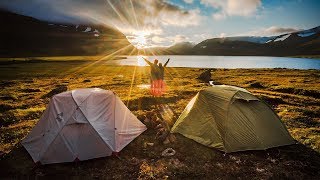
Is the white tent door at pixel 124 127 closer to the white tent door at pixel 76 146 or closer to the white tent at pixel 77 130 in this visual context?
the white tent at pixel 77 130

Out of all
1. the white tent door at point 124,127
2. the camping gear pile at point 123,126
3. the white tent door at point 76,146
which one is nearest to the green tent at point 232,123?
the camping gear pile at point 123,126

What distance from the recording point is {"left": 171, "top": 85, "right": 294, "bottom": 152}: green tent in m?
10.7

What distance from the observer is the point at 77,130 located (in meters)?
9.88

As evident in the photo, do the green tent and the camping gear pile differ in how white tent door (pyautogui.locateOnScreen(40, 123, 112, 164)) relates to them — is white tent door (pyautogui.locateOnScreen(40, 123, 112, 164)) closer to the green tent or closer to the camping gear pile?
the camping gear pile

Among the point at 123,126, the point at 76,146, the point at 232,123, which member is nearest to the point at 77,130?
the point at 76,146

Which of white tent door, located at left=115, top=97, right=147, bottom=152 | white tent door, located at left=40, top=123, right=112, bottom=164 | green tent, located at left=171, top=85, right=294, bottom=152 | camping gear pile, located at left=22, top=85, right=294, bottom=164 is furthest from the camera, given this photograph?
white tent door, located at left=115, top=97, right=147, bottom=152

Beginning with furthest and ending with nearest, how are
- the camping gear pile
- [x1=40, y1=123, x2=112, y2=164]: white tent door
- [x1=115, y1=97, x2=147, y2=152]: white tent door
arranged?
[x1=115, y1=97, x2=147, y2=152]: white tent door < the camping gear pile < [x1=40, y1=123, x2=112, y2=164]: white tent door

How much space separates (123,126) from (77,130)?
7.87 ft

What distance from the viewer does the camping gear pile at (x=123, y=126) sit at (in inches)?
384

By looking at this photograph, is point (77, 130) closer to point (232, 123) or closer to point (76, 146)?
point (76, 146)

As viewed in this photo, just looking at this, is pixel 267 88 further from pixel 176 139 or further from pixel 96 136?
pixel 96 136

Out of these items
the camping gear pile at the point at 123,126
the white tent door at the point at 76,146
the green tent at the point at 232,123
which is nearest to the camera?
the white tent door at the point at 76,146

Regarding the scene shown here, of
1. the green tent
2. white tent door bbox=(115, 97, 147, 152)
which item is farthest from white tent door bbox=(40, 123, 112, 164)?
the green tent

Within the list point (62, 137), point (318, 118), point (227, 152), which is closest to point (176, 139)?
point (227, 152)
